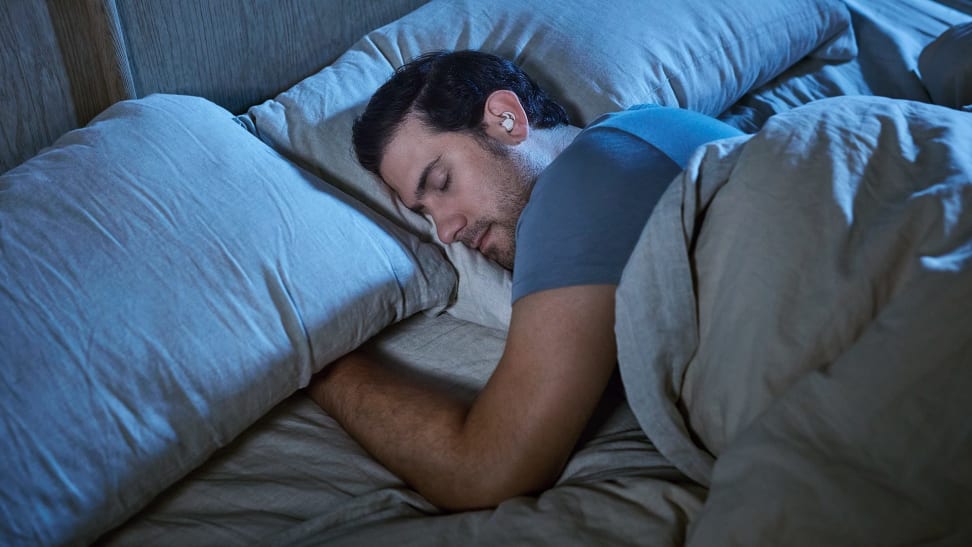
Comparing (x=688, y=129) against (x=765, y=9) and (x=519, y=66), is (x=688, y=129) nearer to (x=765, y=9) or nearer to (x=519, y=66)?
(x=519, y=66)

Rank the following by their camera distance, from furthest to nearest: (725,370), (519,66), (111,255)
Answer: (519,66) < (111,255) < (725,370)

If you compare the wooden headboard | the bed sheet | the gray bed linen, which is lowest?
the gray bed linen

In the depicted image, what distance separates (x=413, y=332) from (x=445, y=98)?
34cm

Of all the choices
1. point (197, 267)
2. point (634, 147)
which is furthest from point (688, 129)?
point (197, 267)

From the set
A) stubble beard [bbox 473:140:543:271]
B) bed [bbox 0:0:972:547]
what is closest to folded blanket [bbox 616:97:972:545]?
bed [bbox 0:0:972:547]

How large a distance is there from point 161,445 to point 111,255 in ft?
0.70

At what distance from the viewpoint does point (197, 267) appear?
3.00 ft

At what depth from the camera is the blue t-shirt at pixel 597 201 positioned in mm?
867

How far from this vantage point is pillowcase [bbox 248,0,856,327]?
47.7 inches

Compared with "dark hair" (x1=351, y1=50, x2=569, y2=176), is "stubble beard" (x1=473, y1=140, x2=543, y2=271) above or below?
below

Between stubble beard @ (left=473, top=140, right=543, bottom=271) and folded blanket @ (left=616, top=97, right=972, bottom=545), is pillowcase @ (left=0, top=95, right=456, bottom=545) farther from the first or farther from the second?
folded blanket @ (left=616, top=97, right=972, bottom=545)

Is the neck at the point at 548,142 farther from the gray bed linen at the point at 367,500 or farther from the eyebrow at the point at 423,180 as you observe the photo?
the gray bed linen at the point at 367,500

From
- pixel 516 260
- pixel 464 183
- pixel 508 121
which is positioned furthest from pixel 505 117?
pixel 516 260

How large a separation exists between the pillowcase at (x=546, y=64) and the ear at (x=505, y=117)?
15 centimetres
